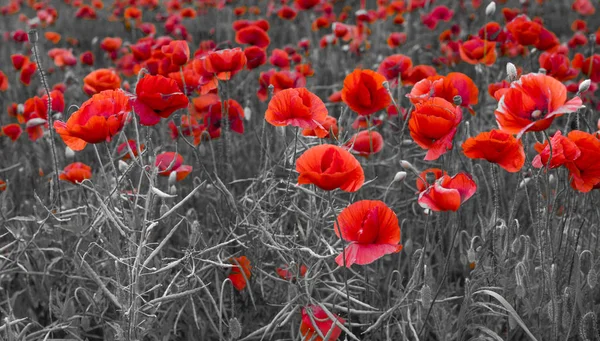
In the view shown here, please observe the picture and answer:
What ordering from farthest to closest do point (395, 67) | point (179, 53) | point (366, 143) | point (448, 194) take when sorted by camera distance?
point (395, 67) < point (366, 143) < point (179, 53) < point (448, 194)

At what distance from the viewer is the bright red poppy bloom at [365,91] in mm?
1878

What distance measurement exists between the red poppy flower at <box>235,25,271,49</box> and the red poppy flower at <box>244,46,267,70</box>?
0.25 metres

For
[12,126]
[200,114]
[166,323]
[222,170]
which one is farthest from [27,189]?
[166,323]

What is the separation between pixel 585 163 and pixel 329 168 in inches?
26.1

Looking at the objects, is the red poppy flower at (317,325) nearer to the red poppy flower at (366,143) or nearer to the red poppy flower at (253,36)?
the red poppy flower at (366,143)

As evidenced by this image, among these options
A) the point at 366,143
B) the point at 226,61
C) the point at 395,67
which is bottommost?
the point at 366,143

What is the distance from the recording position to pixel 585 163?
5.23 feet

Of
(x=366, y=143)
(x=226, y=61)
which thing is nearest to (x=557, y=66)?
(x=366, y=143)

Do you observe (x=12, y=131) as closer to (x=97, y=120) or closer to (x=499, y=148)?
(x=97, y=120)

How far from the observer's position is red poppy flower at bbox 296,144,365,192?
4.60 ft

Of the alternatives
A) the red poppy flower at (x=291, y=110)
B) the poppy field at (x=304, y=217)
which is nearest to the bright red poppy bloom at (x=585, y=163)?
the poppy field at (x=304, y=217)

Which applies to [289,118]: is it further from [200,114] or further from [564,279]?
[200,114]

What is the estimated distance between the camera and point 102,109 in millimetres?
1583

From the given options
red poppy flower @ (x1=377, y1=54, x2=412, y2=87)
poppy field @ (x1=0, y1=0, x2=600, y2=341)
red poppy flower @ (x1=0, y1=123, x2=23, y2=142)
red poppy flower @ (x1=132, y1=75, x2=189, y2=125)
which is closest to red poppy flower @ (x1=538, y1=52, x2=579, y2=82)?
poppy field @ (x1=0, y1=0, x2=600, y2=341)
